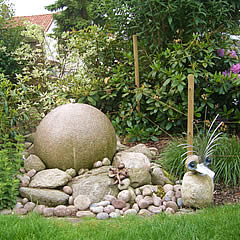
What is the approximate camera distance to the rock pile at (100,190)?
344 centimetres

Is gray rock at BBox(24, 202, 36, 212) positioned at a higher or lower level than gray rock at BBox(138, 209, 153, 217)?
higher

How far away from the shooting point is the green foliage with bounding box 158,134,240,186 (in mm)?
4020

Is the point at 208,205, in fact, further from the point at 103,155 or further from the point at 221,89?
the point at 221,89

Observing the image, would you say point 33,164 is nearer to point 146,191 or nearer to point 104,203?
point 104,203

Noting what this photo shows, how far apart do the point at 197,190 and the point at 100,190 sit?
3.76 ft

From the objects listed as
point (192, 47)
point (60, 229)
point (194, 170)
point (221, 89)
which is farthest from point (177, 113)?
point (60, 229)

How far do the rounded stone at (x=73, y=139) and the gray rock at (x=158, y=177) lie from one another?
71 centimetres

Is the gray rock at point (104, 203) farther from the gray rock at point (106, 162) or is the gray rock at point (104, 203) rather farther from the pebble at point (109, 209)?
the gray rock at point (106, 162)

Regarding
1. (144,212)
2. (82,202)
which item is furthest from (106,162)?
(144,212)

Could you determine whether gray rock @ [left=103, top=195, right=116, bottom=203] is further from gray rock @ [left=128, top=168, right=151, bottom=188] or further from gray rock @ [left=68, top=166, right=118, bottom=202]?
gray rock @ [left=128, top=168, right=151, bottom=188]

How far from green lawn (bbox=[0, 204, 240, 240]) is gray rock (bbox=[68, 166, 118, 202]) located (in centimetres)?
69

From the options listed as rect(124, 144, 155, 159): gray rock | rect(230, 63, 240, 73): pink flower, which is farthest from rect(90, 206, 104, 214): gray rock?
rect(230, 63, 240, 73): pink flower

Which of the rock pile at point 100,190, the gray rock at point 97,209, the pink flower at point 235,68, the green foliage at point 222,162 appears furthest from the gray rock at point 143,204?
the pink flower at point 235,68

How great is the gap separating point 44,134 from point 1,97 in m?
1.09
